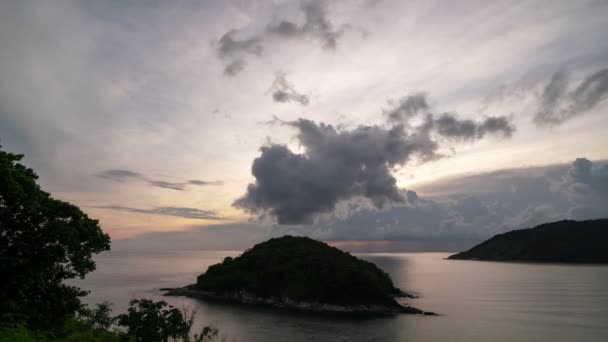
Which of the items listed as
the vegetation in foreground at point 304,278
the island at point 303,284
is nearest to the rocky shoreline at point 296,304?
the island at point 303,284

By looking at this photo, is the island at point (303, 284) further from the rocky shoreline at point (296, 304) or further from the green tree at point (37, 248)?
the green tree at point (37, 248)

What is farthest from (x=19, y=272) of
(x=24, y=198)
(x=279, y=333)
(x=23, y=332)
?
(x=279, y=333)

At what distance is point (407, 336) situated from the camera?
106m

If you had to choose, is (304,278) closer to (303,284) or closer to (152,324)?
(303,284)

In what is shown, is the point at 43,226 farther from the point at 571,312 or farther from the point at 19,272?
the point at 571,312

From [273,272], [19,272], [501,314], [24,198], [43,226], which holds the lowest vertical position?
[501,314]

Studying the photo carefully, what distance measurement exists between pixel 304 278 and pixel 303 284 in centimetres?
481

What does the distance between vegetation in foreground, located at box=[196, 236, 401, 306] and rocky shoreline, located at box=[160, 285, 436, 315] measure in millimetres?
1637

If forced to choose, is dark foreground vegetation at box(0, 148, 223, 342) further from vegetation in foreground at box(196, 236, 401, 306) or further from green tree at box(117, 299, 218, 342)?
vegetation in foreground at box(196, 236, 401, 306)

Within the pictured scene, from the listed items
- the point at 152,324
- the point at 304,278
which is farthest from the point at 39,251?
the point at 304,278

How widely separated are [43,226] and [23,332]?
15.4m

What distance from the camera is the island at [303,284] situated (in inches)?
5871

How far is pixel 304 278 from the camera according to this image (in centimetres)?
16750

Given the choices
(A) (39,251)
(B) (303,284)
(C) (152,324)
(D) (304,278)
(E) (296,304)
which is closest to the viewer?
(A) (39,251)
